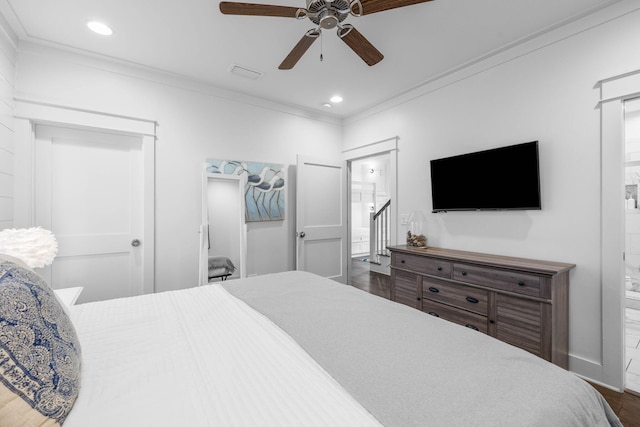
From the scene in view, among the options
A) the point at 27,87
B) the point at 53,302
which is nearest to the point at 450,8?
the point at 53,302

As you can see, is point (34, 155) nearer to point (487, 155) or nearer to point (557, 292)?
point (487, 155)

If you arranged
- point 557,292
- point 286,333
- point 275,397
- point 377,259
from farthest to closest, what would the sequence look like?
point 377,259 < point 557,292 < point 286,333 < point 275,397

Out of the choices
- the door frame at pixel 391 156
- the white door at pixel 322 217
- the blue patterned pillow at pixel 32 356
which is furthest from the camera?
the white door at pixel 322 217

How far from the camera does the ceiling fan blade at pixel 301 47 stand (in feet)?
5.49

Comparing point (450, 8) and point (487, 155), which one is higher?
point (450, 8)

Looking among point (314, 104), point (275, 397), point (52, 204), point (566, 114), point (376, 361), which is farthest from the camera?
point (314, 104)

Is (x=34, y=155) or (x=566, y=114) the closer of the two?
(x=566, y=114)

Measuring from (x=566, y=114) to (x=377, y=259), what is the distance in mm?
3931

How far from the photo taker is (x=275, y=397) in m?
0.77

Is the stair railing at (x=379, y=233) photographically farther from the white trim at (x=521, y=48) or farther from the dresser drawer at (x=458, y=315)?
the dresser drawer at (x=458, y=315)

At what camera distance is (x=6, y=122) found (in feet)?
7.14

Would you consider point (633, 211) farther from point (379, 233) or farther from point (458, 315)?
point (379, 233)

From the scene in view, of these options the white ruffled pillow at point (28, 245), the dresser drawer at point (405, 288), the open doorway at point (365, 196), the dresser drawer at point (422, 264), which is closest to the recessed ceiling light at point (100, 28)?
the white ruffled pillow at point (28, 245)

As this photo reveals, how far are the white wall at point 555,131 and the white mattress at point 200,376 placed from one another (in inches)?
90.7
